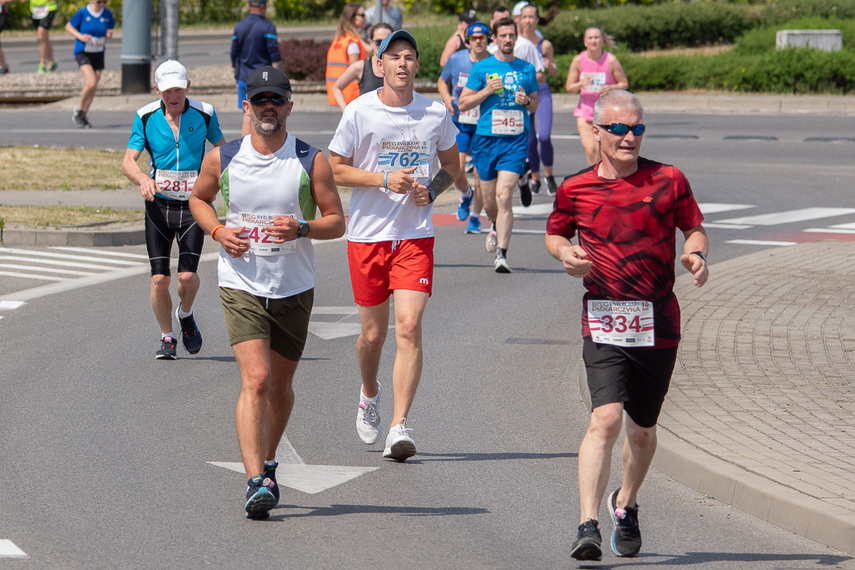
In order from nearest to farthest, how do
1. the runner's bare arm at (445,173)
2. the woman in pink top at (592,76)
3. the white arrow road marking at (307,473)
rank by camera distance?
the white arrow road marking at (307,473), the runner's bare arm at (445,173), the woman in pink top at (592,76)

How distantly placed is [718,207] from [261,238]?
1163 centimetres

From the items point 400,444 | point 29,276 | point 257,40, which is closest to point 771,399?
point 400,444

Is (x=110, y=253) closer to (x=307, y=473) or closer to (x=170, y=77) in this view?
(x=170, y=77)

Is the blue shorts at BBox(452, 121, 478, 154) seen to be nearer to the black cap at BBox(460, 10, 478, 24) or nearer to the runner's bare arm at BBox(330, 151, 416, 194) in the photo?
the black cap at BBox(460, 10, 478, 24)

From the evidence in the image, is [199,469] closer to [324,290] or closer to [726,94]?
[324,290]

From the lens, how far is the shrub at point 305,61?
33094 mm

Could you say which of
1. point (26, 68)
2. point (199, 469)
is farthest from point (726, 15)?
point (199, 469)

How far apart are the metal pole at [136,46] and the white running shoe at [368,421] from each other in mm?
22877

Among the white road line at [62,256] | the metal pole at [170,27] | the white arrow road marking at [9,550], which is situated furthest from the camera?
the metal pole at [170,27]

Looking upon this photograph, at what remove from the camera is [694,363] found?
8641 millimetres

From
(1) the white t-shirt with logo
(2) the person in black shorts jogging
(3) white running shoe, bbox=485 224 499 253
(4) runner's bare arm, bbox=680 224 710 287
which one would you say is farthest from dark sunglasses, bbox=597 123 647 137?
(3) white running shoe, bbox=485 224 499 253

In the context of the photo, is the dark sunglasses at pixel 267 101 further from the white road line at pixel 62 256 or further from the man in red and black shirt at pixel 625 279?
the white road line at pixel 62 256

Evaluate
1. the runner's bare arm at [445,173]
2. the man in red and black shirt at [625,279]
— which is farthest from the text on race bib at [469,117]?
the man in red and black shirt at [625,279]

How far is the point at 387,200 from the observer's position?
282 inches
